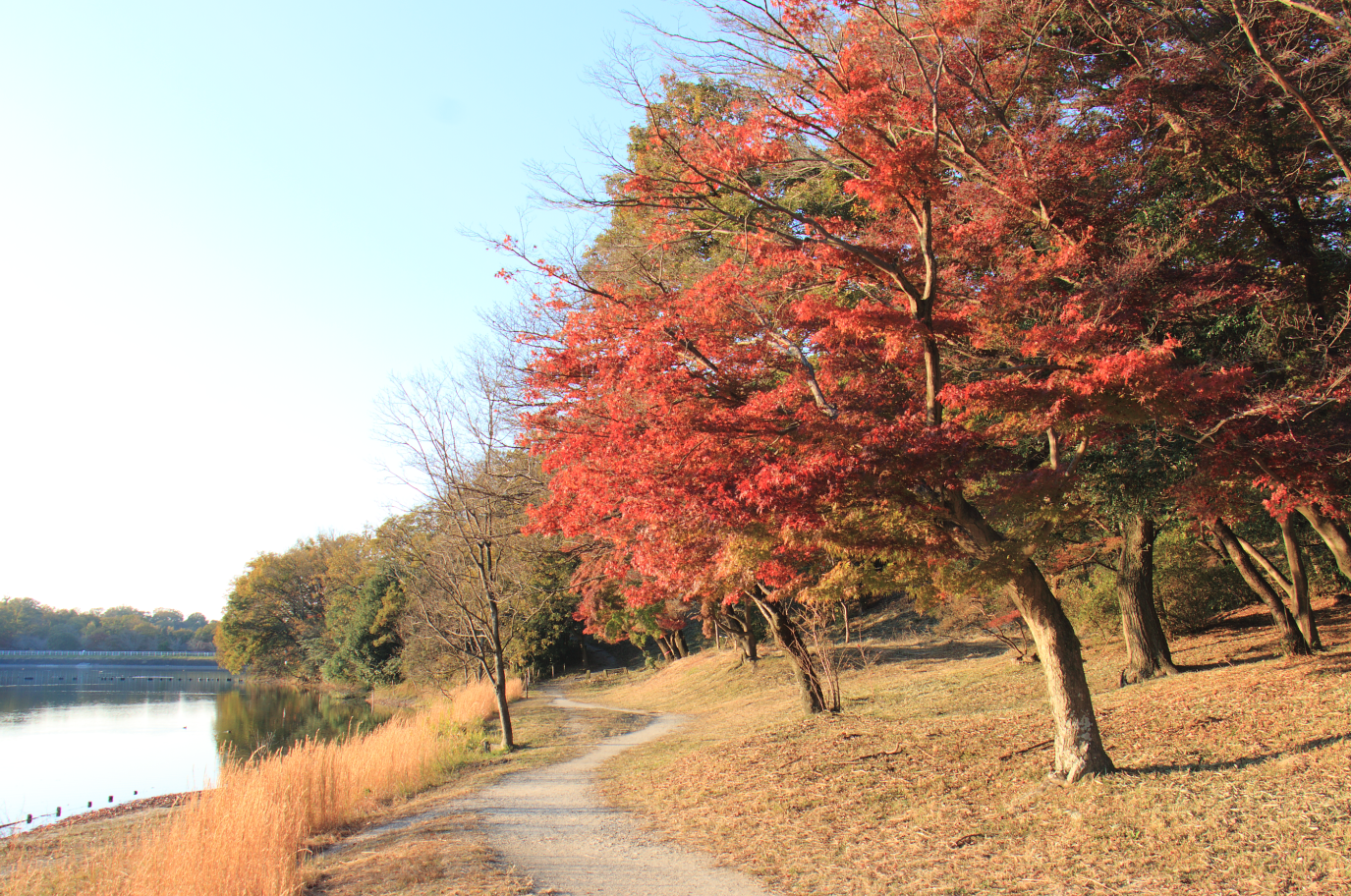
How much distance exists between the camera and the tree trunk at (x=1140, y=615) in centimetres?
1286

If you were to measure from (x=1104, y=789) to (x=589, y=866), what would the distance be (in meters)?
4.55

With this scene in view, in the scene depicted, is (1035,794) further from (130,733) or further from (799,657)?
(130,733)

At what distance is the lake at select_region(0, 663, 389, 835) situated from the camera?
16.7 metres

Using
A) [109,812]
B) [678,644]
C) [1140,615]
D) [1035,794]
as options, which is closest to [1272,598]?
[1140,615]

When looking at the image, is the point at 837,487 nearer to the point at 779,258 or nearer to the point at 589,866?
the point at 779,258

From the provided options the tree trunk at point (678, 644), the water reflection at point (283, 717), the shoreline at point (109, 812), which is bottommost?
the water reflection at point (283, 717)

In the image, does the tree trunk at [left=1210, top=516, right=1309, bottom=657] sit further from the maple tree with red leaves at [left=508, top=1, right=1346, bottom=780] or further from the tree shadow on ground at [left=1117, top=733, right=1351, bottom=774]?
the tree shadow on ground at [left=1117, top=733, right=1351, bottom=774]

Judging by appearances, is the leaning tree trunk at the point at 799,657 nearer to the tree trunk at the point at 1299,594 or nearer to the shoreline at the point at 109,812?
the tree trunk at the point at 1299,594

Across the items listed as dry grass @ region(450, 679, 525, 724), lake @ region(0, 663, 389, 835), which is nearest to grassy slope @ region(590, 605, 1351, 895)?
lake @ region(0, 663, 389, 835)

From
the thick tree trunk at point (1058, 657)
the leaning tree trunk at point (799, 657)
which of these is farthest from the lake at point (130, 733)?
the thick tree trunk at point (1058, 657)

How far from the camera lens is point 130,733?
2736 centimetres

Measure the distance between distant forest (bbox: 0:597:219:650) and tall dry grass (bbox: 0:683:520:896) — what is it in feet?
323

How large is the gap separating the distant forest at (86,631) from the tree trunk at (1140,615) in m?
103

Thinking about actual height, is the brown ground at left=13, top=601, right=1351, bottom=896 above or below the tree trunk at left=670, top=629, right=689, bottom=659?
above
